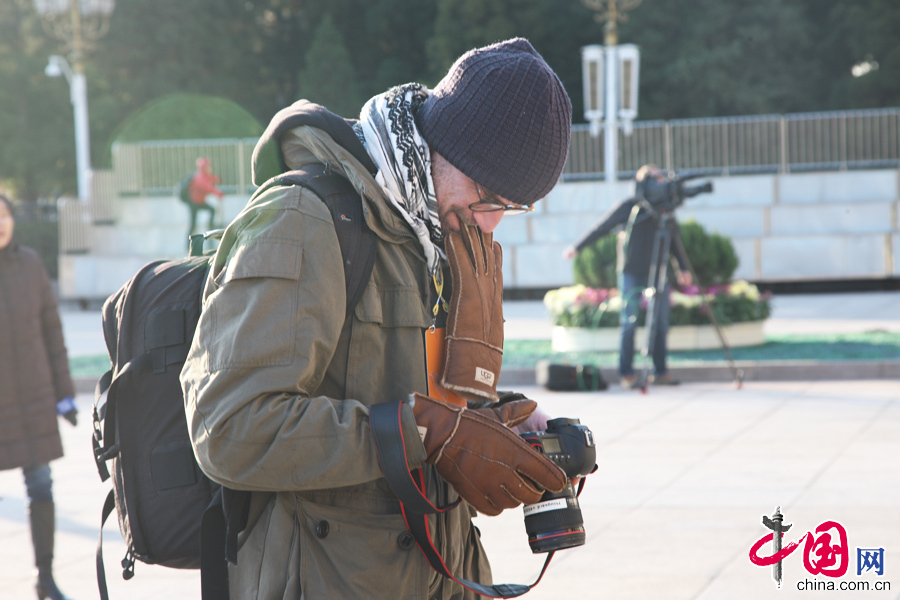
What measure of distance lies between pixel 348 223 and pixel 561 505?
2.41 ft

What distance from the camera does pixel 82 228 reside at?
23578mm

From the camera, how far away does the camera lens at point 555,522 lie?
2102 mm

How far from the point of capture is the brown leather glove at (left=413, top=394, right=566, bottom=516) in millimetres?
1885

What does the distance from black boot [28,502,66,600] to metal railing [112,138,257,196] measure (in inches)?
783

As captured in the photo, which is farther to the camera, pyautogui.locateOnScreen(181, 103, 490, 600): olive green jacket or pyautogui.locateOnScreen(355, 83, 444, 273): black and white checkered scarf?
pyautogui.locateOnScreen(355, 83, 444, 273): black and white checkered scarf

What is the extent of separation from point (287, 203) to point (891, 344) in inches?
444

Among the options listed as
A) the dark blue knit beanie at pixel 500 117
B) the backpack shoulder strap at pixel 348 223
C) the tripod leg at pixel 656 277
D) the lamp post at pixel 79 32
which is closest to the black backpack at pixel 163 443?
the backpack shoulder strap at pixel 348 223

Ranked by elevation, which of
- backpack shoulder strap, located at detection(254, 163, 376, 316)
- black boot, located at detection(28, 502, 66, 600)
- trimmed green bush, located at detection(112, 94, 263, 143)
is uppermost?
trimmed green bush, located at detection(112, 94, 263, 143)

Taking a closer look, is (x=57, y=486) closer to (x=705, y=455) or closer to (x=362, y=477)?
(x=705, y=455)

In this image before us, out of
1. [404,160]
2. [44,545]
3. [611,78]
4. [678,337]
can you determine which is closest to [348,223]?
[404,160]

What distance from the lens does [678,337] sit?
12469 mm

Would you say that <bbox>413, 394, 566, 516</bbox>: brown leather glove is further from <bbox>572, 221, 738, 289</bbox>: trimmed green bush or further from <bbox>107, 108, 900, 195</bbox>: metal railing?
<bbox>107, 108, 900, 195</bbox>: metal railing

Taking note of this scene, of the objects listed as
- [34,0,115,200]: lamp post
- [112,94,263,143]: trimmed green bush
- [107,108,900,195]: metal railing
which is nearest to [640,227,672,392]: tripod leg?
[107,108,900,195]: metal railing

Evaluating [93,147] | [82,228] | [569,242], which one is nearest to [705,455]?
[569,242]
